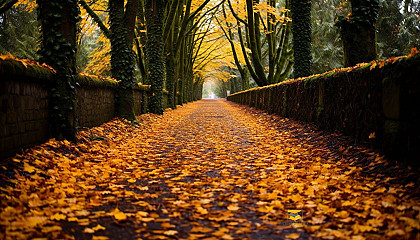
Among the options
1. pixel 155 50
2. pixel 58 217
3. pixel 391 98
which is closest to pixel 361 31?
pixel 391 98

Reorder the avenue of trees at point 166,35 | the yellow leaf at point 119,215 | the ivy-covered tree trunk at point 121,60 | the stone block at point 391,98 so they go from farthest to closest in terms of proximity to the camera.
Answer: the ivy-covered tree trunk at point 121,60, the avenue of trees at point 166,35, the stone block at point 391,98, the yellow leaf at point 119,215

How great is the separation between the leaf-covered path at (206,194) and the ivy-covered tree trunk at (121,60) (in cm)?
437

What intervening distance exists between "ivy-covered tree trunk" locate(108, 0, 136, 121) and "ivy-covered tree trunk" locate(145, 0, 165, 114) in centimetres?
484

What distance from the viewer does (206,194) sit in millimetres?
3885

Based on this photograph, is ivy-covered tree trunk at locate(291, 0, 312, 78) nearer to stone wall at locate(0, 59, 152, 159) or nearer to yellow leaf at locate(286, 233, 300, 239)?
stone wall at locate(0, 59, 152, 159)

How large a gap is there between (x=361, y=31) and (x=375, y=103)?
403cm

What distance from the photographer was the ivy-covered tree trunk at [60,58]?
6012mm

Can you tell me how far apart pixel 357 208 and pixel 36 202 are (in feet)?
10.8

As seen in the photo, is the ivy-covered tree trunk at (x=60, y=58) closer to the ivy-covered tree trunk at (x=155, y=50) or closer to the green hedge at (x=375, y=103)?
the green hedge at (x=375, y=103)

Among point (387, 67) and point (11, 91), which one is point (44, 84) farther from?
point (387, 67)

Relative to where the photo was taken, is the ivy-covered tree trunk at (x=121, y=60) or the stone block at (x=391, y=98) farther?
the ivy-covered tree trunk at (x=121, y=60)

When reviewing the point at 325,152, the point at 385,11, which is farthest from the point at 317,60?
the point at 325,152

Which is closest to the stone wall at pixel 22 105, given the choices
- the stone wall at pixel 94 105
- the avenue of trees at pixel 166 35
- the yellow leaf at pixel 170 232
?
the avenue of trees at pixel 166 35

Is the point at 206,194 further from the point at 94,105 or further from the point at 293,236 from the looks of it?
the point at 94,105
